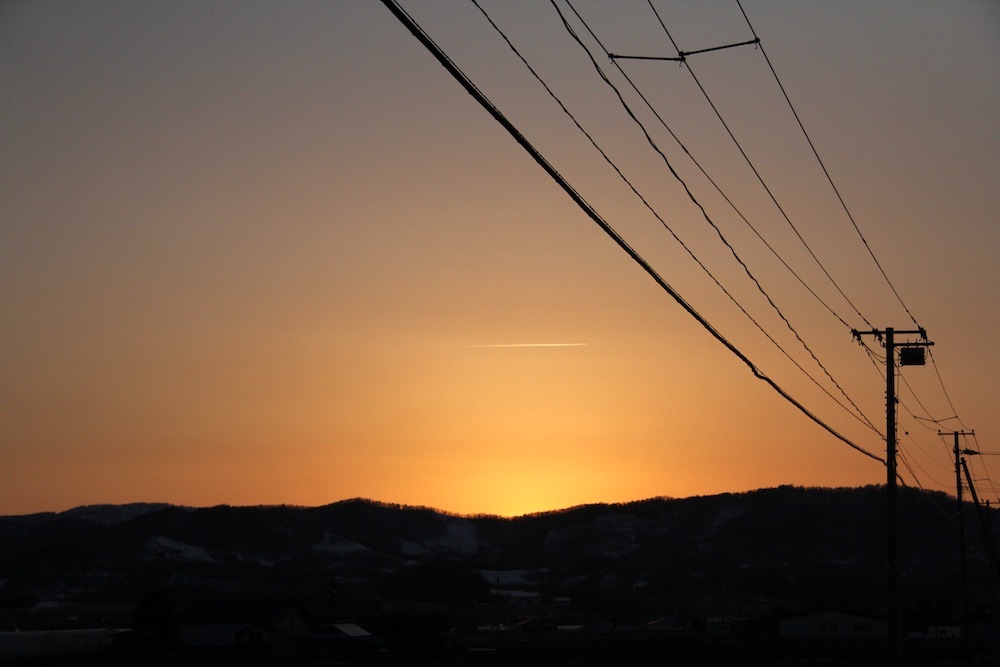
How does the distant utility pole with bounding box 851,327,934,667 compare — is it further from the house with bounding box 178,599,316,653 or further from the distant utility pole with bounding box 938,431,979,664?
the house with bounding box 178,599,316,653

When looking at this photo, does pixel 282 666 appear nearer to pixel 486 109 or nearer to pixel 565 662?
pixel 565 662

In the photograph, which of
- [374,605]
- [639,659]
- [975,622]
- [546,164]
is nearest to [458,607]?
[374,605]

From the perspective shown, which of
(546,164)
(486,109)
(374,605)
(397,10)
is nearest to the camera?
(397,10)

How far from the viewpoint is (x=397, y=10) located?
9.67 meters

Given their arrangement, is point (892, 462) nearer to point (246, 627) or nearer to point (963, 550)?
point (963, 550)

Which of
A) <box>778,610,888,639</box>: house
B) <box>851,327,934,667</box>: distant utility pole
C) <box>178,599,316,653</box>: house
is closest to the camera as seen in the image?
<box>851,327,934,667</box>: distant utility pole

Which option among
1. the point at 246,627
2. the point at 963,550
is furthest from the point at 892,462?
the point at 246,627

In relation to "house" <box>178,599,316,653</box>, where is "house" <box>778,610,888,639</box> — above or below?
above

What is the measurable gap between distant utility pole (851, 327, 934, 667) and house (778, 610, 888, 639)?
87168 millimetres

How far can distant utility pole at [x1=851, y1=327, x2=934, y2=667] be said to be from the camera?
104 feet

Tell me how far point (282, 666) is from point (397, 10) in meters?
55.9

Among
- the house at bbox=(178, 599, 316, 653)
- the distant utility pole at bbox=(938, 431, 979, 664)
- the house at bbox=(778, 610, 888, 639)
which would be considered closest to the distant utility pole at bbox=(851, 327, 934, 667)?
the distant utility pole at bbox=(938, 431, 979, 664)

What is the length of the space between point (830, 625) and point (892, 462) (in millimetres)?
92196

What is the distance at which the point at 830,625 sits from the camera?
119 m
